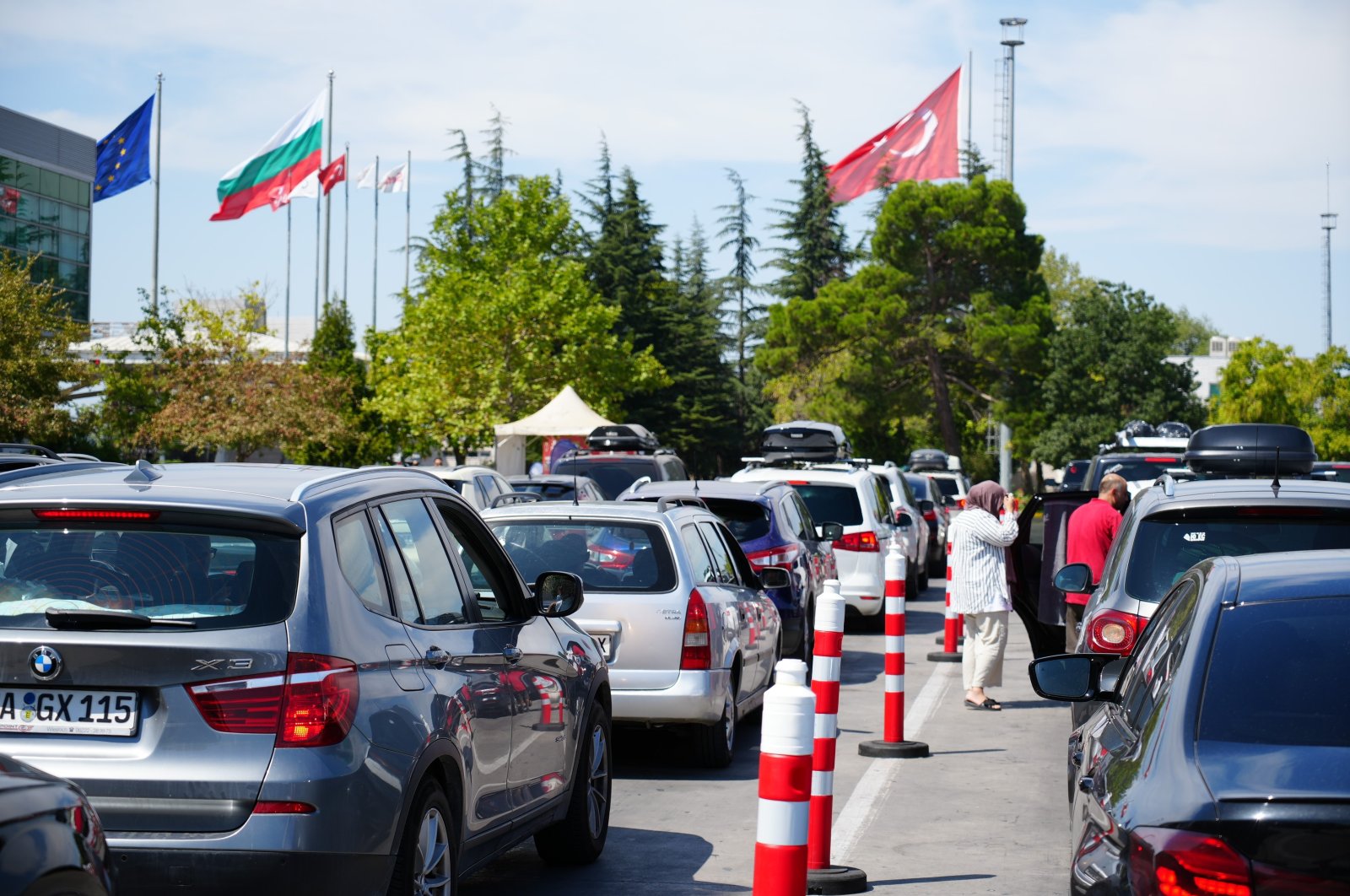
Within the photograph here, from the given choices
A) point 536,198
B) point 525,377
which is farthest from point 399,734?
point 536,198

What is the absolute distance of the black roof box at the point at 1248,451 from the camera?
1358cm

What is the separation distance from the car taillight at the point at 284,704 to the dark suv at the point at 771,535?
859 cm

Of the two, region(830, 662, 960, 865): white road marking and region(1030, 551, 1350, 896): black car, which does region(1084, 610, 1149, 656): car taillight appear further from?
region(1030, 551, 1350, 896): black car

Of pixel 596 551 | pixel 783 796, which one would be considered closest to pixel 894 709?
pixel 596 551

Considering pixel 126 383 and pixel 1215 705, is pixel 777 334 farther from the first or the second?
pixel 1215 705

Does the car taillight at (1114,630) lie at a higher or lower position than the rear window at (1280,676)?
lower

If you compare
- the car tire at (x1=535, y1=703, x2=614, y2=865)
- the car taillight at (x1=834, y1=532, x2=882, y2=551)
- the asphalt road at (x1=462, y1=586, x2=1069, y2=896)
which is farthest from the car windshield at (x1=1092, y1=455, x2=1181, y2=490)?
the car tire at (x1=535, y1=703, x2=614, y2=865)

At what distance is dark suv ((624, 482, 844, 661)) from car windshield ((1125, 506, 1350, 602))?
18.7ft

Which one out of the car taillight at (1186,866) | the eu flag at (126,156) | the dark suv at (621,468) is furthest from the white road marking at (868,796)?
the eu flag at (126,156)

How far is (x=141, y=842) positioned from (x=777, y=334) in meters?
52.0

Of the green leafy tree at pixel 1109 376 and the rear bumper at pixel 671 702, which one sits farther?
the green leafy tree at pixel 1109 376

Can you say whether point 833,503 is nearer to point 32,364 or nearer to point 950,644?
point 950,644

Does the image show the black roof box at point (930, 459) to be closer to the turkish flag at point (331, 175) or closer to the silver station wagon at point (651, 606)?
the turkish flag at point (331, 175)

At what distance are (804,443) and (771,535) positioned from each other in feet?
51.5
